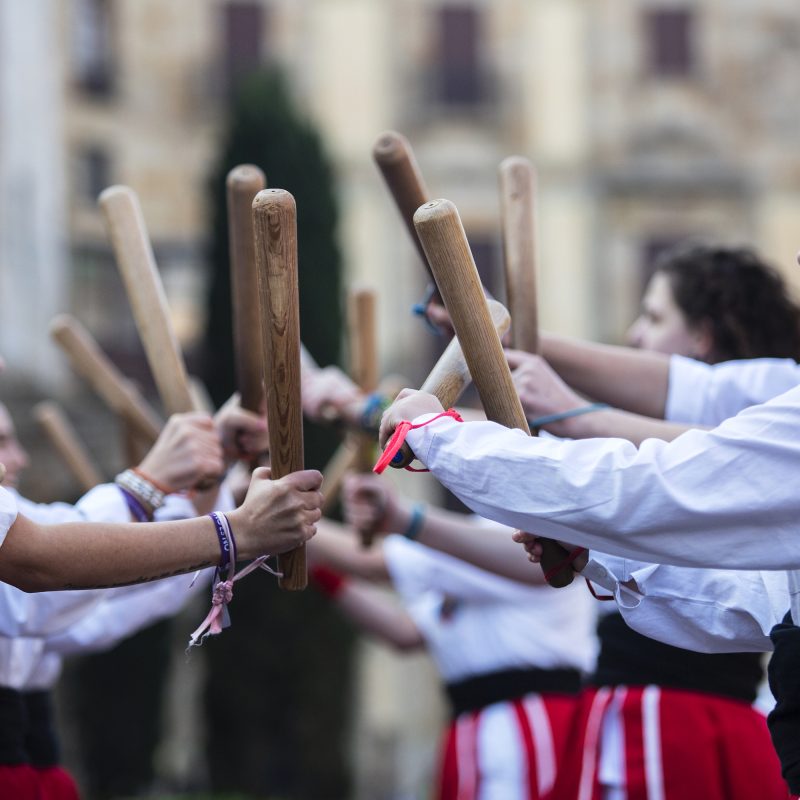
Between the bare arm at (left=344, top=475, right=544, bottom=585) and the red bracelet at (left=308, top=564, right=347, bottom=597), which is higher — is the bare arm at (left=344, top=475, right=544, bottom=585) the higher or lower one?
the higher one

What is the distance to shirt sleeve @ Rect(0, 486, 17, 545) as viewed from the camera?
1854mm

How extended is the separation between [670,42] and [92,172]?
5887mm

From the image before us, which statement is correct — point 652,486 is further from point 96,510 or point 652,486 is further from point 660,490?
point 96,510

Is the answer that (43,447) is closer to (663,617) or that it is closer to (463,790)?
(463,790)

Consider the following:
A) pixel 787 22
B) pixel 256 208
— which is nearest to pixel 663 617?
pixel 256 208

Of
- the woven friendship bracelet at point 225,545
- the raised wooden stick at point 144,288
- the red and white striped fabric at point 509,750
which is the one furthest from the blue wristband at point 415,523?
the woven friendship bracelet at point 225,545

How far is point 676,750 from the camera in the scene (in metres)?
2.71

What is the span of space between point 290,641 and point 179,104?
6.25 meters

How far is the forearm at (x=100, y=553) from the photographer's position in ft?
6.18

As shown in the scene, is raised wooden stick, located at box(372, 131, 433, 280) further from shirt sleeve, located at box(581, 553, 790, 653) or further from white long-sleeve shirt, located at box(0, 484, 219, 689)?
white long-sleeve shirt, located at box(0, 484, 219, 689)

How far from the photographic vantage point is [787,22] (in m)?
13.6

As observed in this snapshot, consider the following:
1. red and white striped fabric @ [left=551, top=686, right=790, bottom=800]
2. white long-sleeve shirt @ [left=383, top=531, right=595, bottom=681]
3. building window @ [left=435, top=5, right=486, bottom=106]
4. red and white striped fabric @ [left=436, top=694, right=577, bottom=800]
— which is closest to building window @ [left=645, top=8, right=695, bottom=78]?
building window @ [left=435, top=5, right=486, bottom=106]

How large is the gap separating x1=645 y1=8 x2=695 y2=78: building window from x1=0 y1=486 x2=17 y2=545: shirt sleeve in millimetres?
12389

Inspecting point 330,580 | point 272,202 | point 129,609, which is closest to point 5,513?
point 272,202
